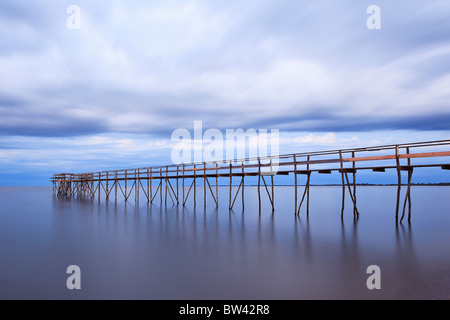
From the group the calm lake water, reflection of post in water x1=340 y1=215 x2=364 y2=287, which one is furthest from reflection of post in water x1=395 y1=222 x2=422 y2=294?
reflection of post in water x1=340 y1=215 x2=364 y2=287

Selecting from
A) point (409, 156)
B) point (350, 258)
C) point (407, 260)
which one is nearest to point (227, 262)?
point (350, 258)

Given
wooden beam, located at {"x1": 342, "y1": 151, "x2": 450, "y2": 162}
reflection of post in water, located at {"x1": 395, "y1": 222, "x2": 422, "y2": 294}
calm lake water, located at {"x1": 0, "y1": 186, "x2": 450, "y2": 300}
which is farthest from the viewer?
wooden beam, located at {"x1": 342, "y1": 151, "x2": 450, "y2": 162}

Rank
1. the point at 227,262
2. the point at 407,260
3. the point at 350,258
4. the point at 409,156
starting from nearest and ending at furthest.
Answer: the point at 407,260, the point at 227,262, the point at 350,258, the point at 409,156

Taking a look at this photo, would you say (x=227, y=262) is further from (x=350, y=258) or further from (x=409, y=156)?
(x=409, y=156)

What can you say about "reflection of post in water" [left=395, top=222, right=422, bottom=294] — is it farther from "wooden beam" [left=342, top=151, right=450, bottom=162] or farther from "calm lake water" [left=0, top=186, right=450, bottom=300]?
"wooden beam" [left=342, top=151, right=450, bottom=162]

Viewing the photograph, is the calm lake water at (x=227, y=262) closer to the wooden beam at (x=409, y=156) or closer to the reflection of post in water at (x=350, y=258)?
the reflection of post in water at (x=350, y=258)

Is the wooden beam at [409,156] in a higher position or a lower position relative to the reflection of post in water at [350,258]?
higher

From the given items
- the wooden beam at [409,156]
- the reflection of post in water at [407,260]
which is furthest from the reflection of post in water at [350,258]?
the wooden beam at [409,156]

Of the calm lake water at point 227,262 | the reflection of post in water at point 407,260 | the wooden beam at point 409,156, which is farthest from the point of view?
the wooden beam at point 409,156

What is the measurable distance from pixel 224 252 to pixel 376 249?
4.82m

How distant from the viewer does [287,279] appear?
702cm
